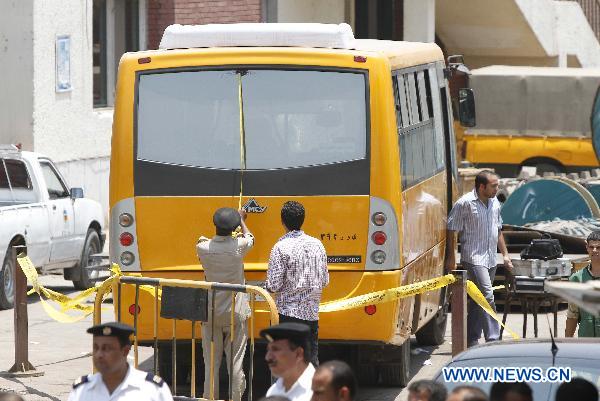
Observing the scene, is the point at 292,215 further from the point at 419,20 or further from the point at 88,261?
the point at 419,20

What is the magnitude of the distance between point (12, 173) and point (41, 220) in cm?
70

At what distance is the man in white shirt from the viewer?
7.97 m

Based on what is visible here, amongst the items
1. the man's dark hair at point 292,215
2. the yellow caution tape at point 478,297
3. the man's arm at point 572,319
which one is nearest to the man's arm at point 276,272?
the man's dark hair at point 292,215

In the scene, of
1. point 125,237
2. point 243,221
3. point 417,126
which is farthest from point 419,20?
point 243,221

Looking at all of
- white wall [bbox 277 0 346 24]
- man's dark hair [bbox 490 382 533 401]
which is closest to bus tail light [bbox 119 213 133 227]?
man's dark hair [bbox 490 382 533 401]

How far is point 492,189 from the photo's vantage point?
14984 millimetres

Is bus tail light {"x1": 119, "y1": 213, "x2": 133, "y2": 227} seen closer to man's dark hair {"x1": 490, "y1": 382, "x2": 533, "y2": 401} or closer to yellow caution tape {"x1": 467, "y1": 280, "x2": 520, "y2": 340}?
yellow caution tape {"x1": 467, "y1": 280, "x2": 520, "y2": 340}

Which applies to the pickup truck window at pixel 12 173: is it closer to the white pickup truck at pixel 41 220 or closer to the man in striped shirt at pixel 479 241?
the white pickup truck at pixel 41 220

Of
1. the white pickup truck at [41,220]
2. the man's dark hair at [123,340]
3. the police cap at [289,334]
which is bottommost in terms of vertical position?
the white pickup truck at [41,220]

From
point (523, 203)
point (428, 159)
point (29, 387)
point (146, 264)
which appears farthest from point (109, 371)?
point (523, 203)

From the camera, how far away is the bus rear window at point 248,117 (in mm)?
12781

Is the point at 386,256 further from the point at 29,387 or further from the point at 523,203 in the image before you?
the point at 523,203

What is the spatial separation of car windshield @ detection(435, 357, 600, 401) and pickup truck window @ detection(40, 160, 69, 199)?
1248cm

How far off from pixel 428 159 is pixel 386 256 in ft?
8.44
